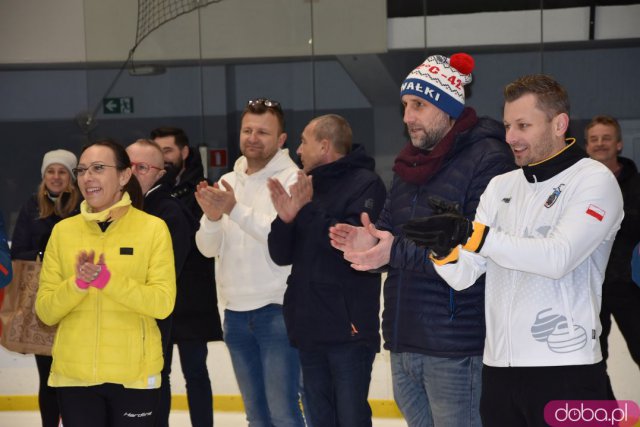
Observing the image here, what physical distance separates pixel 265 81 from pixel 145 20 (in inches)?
39.6

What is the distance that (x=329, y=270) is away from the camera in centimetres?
363

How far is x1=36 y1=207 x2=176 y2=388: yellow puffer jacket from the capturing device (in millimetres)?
3100

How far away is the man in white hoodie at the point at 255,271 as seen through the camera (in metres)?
3.95

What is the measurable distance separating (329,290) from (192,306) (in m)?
1.04

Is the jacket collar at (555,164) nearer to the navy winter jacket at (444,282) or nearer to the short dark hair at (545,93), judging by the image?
the short dark hair at (545,93)

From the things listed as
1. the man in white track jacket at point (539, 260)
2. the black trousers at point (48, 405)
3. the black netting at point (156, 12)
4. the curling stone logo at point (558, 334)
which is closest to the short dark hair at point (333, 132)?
the man in white track jacket at point (539, 260)

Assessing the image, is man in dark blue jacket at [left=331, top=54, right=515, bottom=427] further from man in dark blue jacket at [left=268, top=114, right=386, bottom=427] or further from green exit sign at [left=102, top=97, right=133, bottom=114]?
green exit sign at [left=102, top=97, right=133, bottom=114]

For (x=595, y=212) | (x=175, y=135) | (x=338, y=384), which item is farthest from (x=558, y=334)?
(x=175, y=135)

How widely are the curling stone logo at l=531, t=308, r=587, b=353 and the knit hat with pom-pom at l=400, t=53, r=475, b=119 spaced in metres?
0.88

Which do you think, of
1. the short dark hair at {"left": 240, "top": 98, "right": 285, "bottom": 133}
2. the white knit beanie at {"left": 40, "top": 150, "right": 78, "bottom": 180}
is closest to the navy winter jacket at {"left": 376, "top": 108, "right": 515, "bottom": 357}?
the short dark hair at {"left": 240, "top": 98, "right": 285, "bottom": 133}

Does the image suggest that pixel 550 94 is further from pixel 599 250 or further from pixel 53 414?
pixel 53 414

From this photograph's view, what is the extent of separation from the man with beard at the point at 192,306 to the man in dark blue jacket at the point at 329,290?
0.80m

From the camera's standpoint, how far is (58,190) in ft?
16.2

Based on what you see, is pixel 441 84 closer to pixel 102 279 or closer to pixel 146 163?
pixel 102 279
